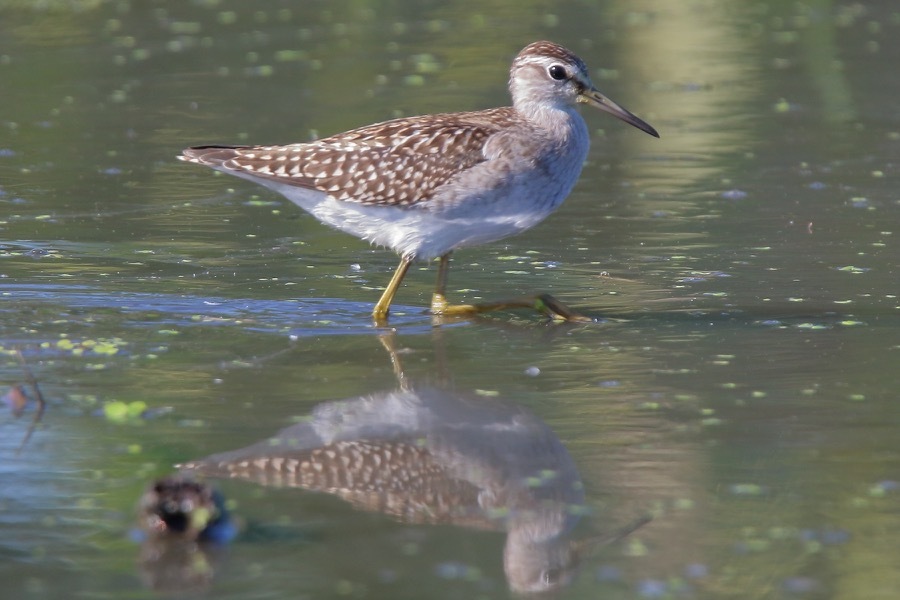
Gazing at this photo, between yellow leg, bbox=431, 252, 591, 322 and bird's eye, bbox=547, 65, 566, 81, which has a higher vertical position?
bird's eye, bbox=547, 65, 566, 81

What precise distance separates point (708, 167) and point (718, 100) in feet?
9.51

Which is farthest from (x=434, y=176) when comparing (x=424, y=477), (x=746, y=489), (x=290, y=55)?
(x=290, y=55)

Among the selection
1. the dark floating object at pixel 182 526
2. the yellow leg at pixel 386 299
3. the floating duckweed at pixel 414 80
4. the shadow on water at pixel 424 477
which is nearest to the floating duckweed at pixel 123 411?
the shadow on water at pixel 424 477

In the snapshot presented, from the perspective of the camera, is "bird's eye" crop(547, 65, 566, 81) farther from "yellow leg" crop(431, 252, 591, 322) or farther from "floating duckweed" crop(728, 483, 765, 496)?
"floating duckweed" crop(728, 483, 765, 496)

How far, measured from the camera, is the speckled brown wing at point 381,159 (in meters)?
9.07

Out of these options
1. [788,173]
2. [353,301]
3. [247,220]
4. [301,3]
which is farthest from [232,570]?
[301,3]

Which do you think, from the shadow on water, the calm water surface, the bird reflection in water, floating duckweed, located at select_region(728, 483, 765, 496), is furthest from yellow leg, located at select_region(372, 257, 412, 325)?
floating duckweed, located at select_region(728, 483, 765, 496)

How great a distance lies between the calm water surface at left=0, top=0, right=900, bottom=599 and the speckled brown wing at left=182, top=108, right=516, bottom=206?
0.70 meters

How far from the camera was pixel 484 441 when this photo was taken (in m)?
6.74

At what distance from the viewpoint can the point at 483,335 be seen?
870 centimetres

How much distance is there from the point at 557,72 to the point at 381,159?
4.20ft

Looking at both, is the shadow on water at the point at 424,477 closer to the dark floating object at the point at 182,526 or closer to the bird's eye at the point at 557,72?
the dark floating object at the point at 182,526

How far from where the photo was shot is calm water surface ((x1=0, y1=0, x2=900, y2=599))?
219 inches

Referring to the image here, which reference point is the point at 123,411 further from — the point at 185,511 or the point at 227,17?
the point at 227,17
